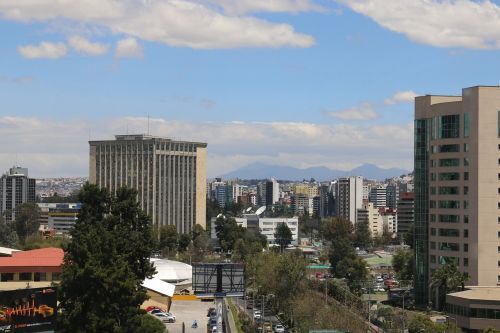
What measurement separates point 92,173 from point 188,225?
2275 centimetres

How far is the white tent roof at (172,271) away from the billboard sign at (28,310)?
5337 centimetres

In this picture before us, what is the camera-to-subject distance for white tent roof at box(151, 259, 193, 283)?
100312mm

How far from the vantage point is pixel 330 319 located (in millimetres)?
62438

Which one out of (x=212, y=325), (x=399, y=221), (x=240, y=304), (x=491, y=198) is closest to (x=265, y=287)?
(x=240, y=304)

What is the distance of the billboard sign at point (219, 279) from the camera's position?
5041 cm

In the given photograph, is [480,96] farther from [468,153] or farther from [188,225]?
[188,225]

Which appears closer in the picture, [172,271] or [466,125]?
[466,125]

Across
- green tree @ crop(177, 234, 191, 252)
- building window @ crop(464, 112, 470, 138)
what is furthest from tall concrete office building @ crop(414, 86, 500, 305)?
green tree @ crop(177, 234, 191, 252)

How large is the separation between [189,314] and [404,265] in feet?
112

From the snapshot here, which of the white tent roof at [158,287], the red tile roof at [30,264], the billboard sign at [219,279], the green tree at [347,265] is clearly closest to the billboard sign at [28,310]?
the billboard sign at [219,279]

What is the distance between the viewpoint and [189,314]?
77500 mm

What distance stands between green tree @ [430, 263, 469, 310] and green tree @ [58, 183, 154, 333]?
30.8 meters

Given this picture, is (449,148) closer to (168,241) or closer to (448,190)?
(448,190)

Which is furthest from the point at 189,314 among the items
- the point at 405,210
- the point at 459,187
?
the point at 405,210
